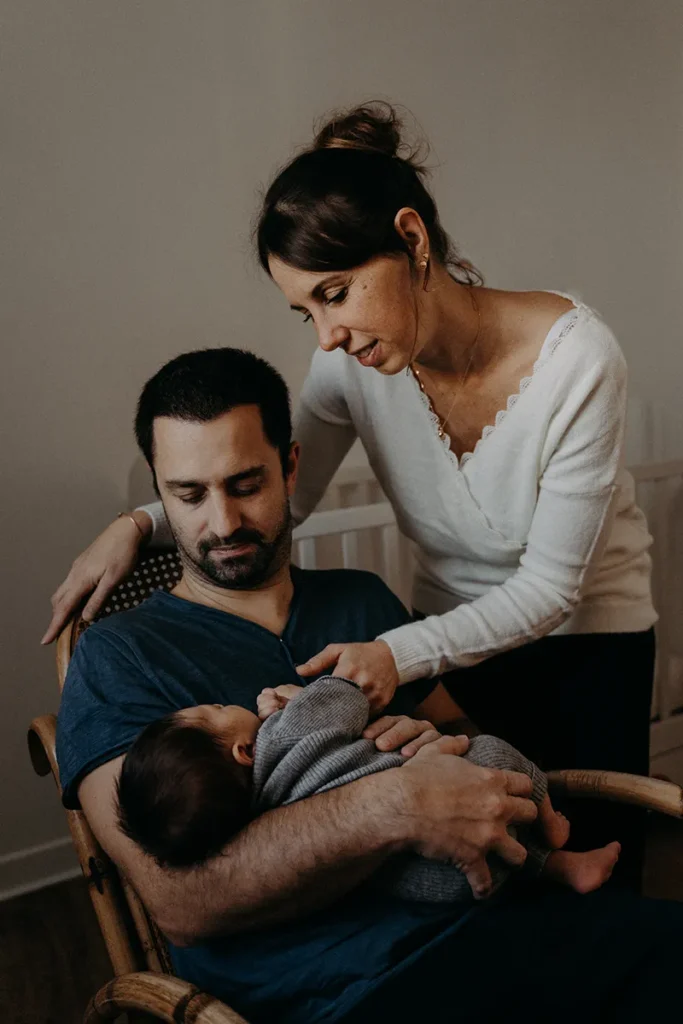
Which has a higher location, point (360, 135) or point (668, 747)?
point (360, 135)

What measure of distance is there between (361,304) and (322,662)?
18.8 inches

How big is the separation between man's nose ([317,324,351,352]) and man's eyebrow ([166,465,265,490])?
20cm

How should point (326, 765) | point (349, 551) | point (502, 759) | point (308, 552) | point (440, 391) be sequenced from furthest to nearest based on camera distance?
point (349, 551) → point (308, 552) → point (440, 391) → point (502, 759) → point (326, 765)

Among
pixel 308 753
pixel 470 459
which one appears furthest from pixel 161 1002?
pixel 470 459

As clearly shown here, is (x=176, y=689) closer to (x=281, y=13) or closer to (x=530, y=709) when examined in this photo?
(x=530, y=709)

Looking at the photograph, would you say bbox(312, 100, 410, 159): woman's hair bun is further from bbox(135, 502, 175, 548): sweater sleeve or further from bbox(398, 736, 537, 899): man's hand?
bbox(398, 736, 537, 899): man's hand

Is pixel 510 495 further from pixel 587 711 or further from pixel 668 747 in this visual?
pixel 668 747

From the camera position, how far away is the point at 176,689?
4.24ft

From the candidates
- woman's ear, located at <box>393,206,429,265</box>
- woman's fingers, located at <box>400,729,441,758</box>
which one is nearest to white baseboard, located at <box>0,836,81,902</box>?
woman's fingers, located at <box>400,729,441,758</box>

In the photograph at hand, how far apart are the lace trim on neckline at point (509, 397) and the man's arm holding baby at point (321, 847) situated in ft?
1.79

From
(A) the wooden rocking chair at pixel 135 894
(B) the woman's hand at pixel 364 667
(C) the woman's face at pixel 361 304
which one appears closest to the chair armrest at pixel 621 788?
(A) the wooden rocking chair at pixel 135 894

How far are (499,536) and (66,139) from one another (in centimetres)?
125

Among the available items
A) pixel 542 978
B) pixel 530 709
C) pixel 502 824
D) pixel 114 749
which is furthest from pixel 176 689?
pixel 530 709

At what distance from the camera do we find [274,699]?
1257mm
